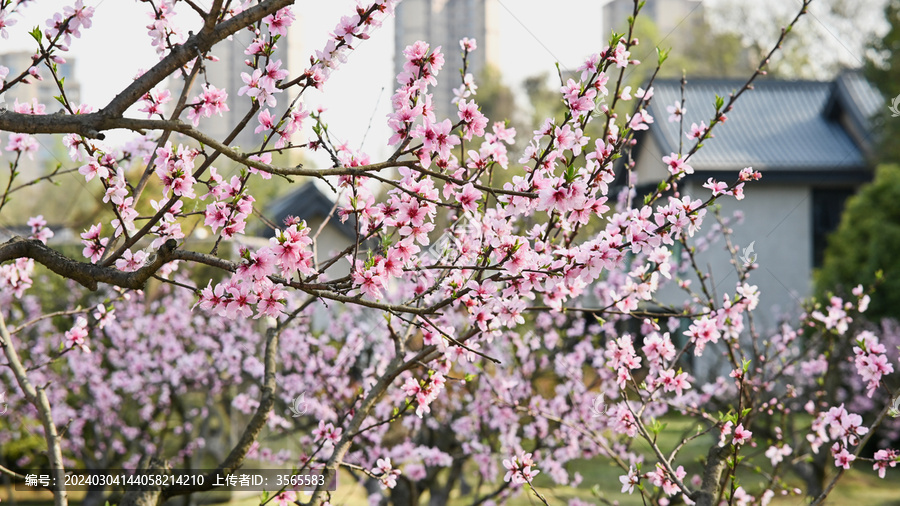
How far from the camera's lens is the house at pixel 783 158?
14.0m

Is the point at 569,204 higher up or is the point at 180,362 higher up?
the point at 180,362

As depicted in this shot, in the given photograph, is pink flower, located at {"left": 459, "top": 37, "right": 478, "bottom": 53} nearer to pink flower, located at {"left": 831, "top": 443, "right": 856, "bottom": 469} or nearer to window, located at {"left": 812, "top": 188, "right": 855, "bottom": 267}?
pink flower, located at {"left": 831, "top": 443, "right": 856, "bottom": 469}

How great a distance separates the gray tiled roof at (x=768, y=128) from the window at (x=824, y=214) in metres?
0.55

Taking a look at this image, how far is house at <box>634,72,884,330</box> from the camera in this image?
46.0ft

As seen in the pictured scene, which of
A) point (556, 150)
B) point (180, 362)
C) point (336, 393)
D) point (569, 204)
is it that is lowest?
point (569, 204)

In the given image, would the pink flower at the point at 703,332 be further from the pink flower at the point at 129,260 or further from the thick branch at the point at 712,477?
the pink flower at the point at 129,260

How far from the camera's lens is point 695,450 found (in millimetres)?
11781

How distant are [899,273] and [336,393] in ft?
28.1

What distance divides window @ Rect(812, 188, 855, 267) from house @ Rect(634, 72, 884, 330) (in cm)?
2

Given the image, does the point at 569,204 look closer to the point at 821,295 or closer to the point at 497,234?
the point at 497,234

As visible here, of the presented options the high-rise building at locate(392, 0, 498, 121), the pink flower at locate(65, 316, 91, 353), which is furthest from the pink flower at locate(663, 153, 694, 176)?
the high-rise building at locate(392, 0, 498, 121)

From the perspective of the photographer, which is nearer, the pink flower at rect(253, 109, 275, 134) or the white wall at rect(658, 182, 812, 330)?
the pink flower at rect(253, 109, 275, 134)

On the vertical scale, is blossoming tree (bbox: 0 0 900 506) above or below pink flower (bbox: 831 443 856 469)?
above

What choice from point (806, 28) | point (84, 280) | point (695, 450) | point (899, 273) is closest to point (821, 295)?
point (899, 273)
